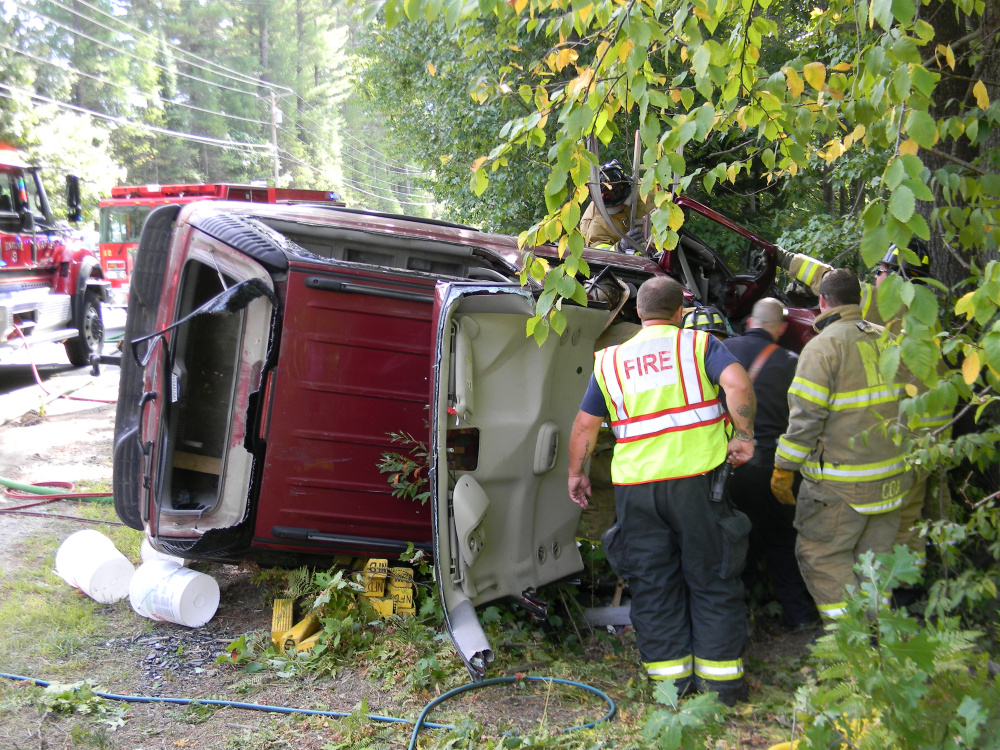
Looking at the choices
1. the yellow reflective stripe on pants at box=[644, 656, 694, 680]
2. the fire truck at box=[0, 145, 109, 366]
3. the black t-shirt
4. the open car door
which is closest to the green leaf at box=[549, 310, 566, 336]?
the open car door

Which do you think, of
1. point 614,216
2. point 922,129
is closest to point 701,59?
point 922,129

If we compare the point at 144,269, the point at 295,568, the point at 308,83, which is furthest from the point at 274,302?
the point at 308,83

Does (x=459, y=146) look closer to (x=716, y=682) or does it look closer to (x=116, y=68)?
(x=716, y=682)

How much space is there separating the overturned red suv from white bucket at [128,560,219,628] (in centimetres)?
25

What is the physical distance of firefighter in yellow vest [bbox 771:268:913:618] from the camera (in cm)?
355

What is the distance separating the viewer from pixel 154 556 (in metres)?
4.54

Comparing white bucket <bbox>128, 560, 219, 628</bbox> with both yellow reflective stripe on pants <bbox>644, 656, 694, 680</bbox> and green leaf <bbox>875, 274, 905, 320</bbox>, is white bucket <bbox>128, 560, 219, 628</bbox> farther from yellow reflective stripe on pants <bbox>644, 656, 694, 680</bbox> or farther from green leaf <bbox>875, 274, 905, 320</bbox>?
green leaf <bbox>875, 274, 905, 320</bbox>

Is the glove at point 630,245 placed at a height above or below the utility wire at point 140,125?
below

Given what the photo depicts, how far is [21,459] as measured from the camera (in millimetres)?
6797

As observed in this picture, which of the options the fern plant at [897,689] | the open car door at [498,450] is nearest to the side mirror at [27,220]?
the open car door at [498,450]

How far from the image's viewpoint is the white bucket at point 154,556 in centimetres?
441

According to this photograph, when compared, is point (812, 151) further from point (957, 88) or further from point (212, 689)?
point (212, 689)

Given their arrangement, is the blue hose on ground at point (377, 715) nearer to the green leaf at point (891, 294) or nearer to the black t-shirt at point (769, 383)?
the black t-shirt at point (769, 383)

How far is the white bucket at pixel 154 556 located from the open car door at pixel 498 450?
6.14ft
